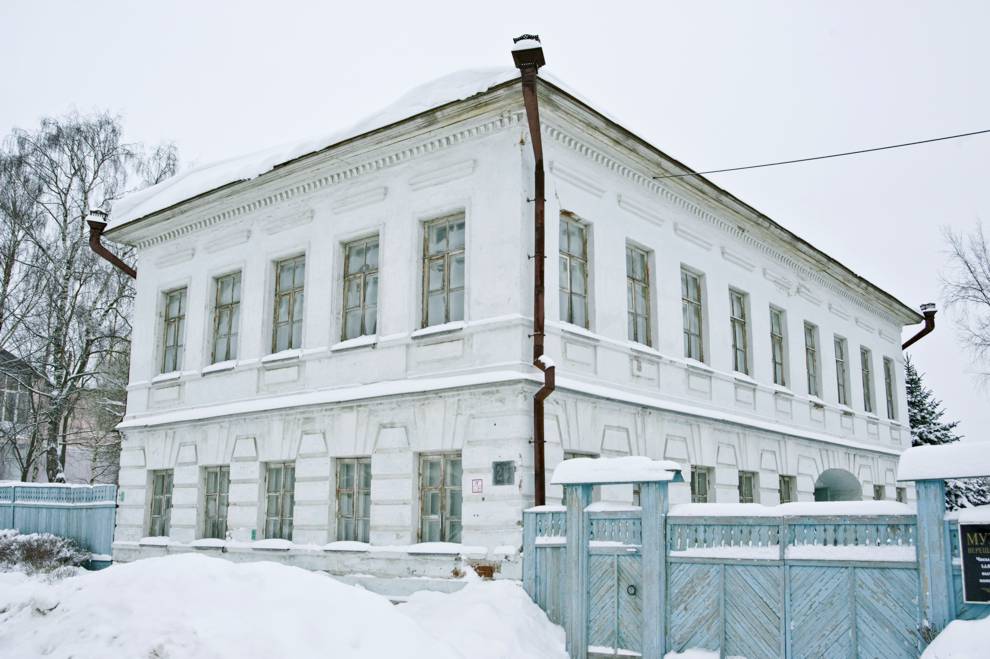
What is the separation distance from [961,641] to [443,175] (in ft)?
28.6

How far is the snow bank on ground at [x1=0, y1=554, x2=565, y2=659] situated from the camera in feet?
20.4

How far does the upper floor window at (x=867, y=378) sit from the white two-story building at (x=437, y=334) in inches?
152

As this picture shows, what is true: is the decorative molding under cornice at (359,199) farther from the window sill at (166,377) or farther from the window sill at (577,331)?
the window sill at (166,377)

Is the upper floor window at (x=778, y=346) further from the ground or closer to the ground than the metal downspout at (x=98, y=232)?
closer to the ground

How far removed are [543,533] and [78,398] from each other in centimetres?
2330

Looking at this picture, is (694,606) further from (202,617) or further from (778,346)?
(778,346)

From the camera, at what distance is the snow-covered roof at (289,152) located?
40.1 ft

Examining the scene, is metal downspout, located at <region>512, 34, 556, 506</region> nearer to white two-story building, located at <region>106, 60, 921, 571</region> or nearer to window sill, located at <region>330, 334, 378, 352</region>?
white two-story building, located at <region>106, 60, 921, 571</region>

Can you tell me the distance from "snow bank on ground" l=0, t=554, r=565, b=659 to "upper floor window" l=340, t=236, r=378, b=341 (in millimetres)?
6234

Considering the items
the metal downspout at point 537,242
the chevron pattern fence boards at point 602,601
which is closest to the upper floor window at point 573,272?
the metal downspout at point 537,242

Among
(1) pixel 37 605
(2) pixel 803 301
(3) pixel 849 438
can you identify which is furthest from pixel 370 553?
(3) pixel 849 438

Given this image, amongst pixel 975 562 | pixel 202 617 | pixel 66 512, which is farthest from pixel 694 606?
pixel 66 512

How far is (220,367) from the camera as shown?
15.5 metres

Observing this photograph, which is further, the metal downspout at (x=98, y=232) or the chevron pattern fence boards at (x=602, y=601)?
the metal downspout at (x=98, y=232)
